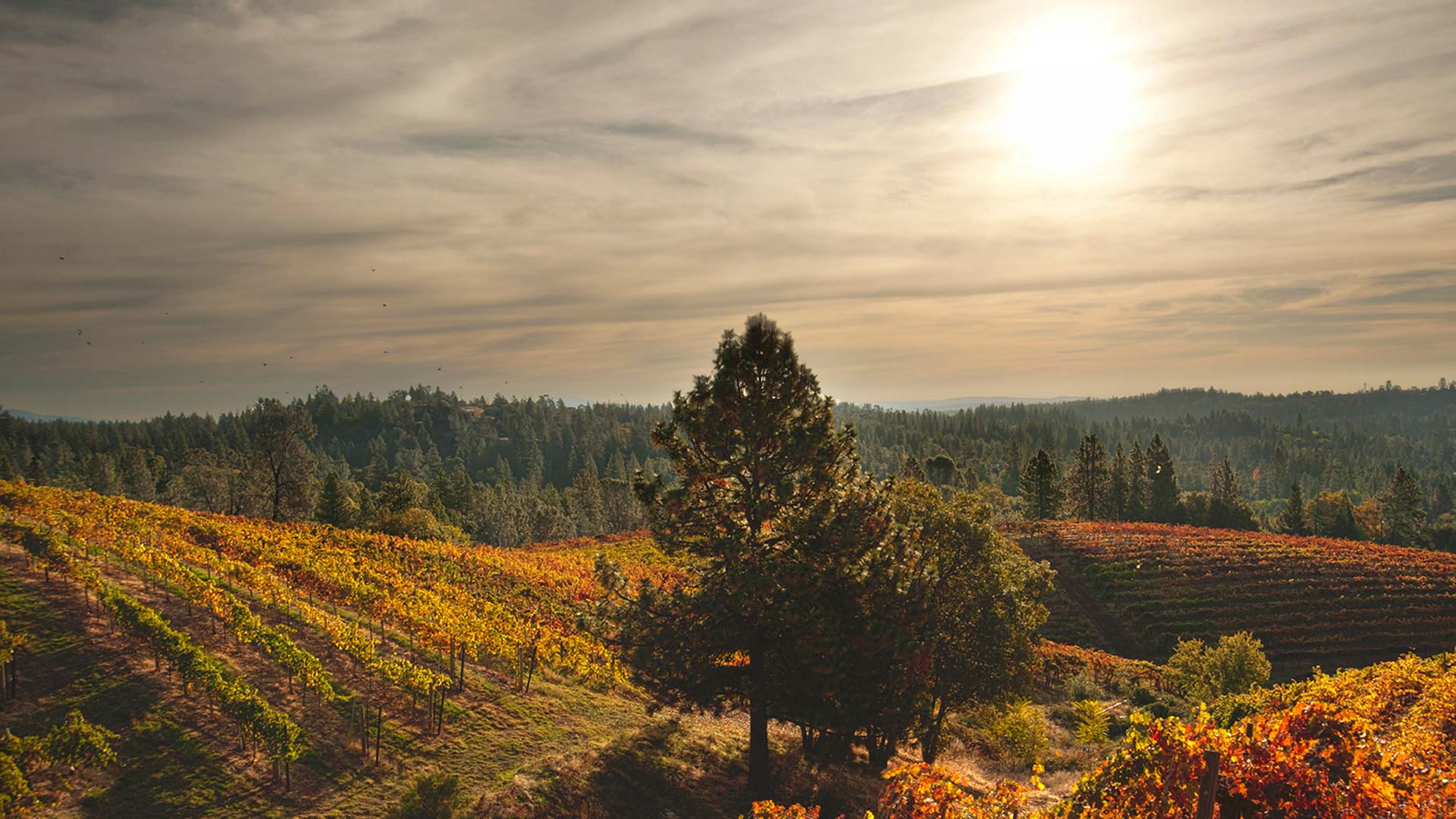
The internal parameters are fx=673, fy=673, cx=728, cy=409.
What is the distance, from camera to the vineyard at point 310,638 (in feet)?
49.9

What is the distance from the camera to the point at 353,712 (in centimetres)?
1644

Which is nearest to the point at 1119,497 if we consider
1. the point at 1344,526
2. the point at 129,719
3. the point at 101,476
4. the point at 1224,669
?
the point at 1344,526

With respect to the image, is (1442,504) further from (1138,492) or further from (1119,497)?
(1119,497)

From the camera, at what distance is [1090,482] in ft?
279

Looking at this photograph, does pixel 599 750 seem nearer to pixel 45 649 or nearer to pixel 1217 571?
pixel 45 649

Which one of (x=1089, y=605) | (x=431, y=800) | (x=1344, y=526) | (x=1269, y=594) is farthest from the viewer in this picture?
(x=1344, y=526)

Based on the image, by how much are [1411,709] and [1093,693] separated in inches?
1009

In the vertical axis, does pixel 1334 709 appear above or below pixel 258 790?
above

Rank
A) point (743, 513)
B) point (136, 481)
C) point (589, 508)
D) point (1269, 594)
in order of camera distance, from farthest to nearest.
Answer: point (589, 508) → point (136, 481) → point (1269, 594) → point (743, 513)

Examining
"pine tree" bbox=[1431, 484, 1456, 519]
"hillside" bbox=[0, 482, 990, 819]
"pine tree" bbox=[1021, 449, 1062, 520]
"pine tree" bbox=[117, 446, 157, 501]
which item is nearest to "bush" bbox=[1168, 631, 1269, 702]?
"hillside" bbox=[0, 482, 990, 819]

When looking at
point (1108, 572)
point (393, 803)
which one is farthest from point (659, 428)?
point (1108, 572)

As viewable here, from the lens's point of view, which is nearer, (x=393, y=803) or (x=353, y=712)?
(x=393, y=803)

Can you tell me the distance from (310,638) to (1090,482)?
8731 cm

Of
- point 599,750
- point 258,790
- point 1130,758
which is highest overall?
point 1130,758
